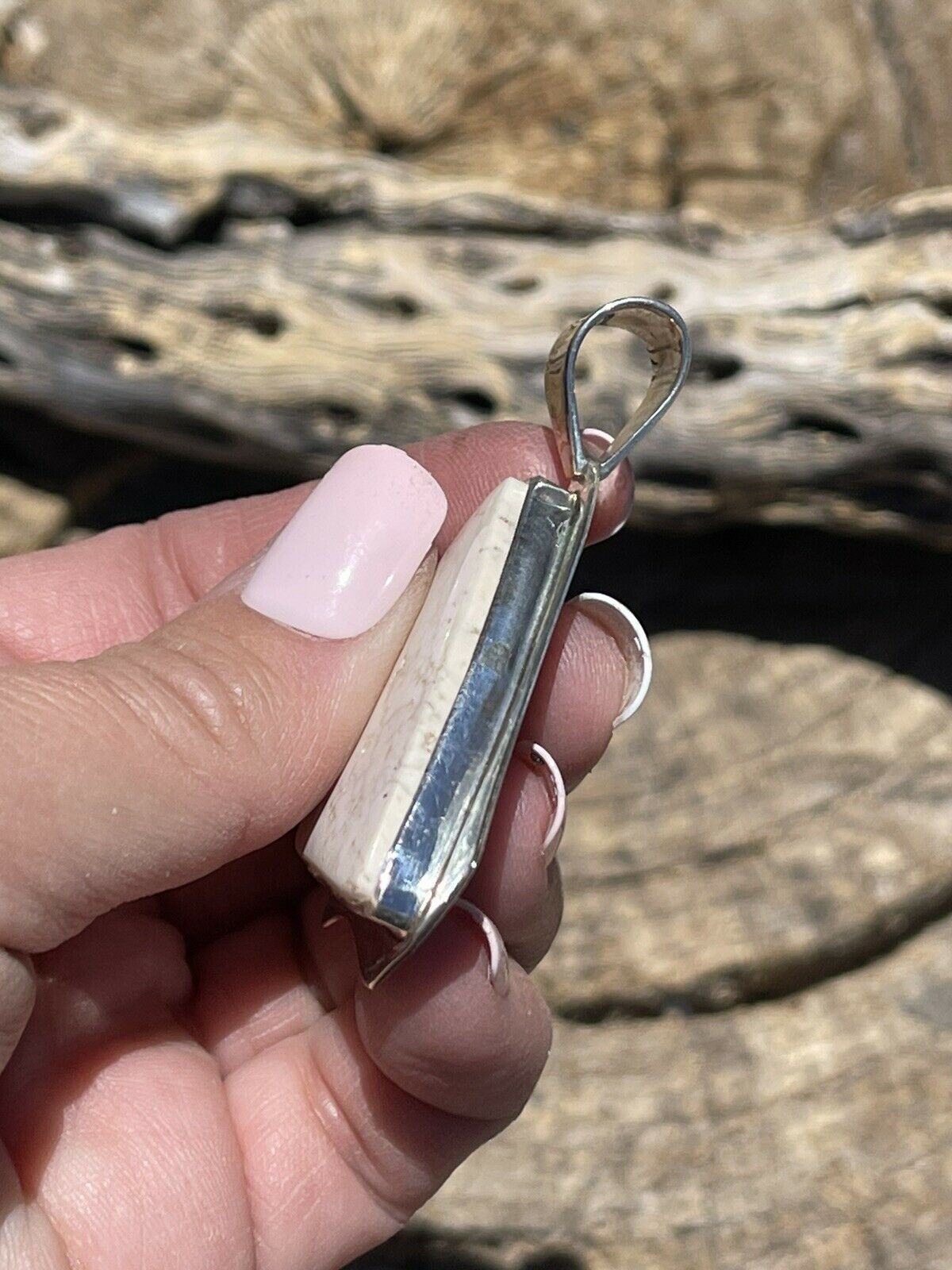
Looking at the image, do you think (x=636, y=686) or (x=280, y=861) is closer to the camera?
(x=636, y=686)

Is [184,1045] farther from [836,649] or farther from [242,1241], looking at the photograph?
[836,649]

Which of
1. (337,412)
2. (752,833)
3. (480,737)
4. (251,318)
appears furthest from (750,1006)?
(251,318)

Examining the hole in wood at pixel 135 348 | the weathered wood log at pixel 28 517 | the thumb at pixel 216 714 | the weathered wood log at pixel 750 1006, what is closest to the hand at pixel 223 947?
the thumb at pixel 216 714

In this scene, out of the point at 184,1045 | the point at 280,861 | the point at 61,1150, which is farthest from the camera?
the point at 280,861

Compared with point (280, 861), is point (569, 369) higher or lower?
higher

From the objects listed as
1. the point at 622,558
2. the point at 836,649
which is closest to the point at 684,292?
the point at 622,558
